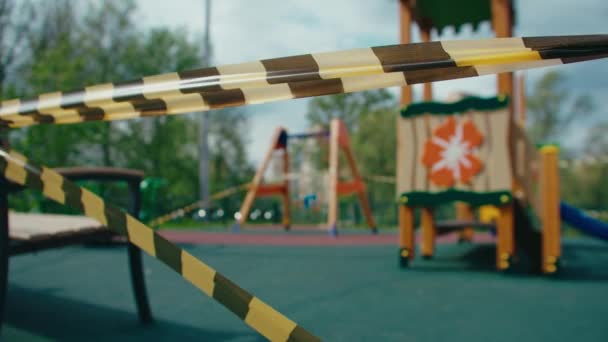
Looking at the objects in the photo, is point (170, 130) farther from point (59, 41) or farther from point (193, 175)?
point (59, 41)

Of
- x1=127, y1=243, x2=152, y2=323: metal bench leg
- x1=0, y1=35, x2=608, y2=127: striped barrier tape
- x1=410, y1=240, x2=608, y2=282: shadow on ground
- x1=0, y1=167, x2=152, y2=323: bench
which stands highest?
x1=0, y1=35, x2=608, y2=127: striped barrier tape

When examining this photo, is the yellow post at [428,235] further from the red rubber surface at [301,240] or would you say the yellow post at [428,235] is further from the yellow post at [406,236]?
the red rubber surface at [301,240]

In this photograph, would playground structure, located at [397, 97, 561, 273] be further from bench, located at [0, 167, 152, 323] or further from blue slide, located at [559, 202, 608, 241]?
bench, located at [0, 167, 152, 323]

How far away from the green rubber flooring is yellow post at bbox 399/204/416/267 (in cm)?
11

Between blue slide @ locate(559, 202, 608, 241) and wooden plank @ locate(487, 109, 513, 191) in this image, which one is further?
blue slide @ locate(559, 202, 608, 241)

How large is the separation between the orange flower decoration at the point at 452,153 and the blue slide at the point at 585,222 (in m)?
0.98

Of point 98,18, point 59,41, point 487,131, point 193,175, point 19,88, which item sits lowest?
point 193,175

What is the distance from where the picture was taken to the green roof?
4773 mm

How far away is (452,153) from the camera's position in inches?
143

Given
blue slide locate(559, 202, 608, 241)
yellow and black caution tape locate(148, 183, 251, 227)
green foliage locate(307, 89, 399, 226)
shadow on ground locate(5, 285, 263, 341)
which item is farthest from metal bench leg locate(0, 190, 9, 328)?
green foliage locate(307, 89, 399, 226)

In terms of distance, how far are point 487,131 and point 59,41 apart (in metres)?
16.2

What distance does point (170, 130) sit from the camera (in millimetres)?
20453

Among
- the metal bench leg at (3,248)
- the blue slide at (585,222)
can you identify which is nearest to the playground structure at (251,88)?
the metal bench leg at (3,248)

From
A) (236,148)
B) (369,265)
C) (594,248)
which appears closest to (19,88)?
(236,148)
